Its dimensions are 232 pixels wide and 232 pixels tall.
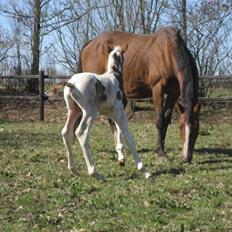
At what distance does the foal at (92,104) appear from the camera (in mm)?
7215

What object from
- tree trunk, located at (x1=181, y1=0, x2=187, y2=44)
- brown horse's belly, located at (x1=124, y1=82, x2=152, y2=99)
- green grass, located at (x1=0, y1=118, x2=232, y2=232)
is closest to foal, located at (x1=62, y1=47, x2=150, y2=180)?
green grass, located at (x1=0, y1=118, x2=232, y2=232)

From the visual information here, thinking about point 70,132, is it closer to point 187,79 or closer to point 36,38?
point 187,79

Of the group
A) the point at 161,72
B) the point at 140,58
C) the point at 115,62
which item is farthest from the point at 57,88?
the point at 140,58

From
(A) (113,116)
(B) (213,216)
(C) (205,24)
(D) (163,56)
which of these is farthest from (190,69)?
(C) (205,24)

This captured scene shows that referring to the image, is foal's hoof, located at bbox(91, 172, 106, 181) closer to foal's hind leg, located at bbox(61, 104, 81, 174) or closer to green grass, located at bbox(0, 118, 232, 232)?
green grass, located at bbox(0, 118, 232, 232)

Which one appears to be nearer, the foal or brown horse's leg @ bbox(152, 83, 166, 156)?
the foal

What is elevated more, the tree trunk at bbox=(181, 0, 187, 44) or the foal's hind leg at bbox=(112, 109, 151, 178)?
the tree trunk at bbox=(181, 0, 187, 44)

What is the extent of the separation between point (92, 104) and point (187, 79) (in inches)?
87.1

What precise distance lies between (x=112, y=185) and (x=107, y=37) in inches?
204

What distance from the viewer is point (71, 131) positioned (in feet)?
25.1

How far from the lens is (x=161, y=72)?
9836 millimetres

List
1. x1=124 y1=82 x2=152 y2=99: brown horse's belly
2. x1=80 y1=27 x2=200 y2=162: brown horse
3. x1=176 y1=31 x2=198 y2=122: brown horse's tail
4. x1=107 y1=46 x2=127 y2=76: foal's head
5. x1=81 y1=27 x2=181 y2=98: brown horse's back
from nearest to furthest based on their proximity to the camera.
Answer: x1=107 y1=46 x2=127 y2=76: foal's head → x1=176 y1=31 x2=198 y2=122: brown horse's tail → x1=80 y1=27 x2=200 y2=162: brown horse → x1=81 y1=27 x2=181 y2=98: brown horse's back → x1=124 y1=82 x2=152 y2=99: brown horse's belly

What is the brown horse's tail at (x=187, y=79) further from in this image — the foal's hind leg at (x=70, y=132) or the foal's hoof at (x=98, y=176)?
the foal's hoof at (x=98, y=176)

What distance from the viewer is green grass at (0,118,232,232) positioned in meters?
5.30
